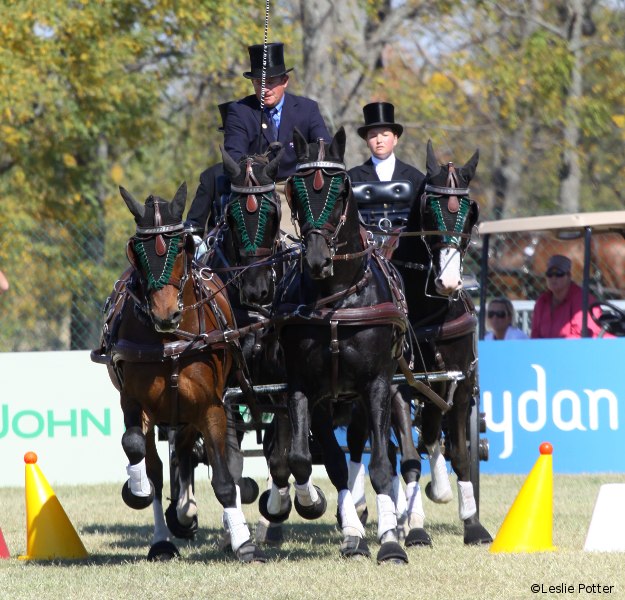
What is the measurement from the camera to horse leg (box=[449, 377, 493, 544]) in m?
8.78

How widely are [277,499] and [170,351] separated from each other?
1.47 m

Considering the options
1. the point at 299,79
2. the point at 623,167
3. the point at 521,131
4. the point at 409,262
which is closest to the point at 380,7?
the point at 299,79

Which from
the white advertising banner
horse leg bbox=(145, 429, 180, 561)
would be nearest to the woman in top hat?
horse leg bbox=(145, 429, 180, 561)

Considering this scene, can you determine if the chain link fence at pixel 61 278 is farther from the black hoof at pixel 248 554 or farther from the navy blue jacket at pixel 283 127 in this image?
the black hoof at pixel 248 554

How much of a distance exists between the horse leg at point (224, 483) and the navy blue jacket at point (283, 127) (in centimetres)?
203

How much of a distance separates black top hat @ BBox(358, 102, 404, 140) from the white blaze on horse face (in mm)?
1821

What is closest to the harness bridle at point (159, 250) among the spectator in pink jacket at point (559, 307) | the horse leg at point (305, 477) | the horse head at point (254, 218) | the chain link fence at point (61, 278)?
the horse head at point (254, 218)

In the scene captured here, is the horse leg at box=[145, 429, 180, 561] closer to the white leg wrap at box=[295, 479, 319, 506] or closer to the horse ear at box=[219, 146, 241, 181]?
the white leg wrap at box=[295, 479, 319, 506]

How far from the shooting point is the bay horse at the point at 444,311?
8.05m

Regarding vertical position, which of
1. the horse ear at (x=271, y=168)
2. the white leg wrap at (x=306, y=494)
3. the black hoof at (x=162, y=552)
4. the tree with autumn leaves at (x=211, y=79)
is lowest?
the black hoof at (x=162, y=552)

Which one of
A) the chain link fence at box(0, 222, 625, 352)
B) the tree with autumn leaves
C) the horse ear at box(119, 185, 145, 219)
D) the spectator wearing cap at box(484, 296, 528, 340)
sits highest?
the tree with autumn leaves

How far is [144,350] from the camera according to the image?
7.57m

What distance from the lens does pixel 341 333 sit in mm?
7578

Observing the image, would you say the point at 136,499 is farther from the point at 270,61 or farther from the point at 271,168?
the point at 270,61
